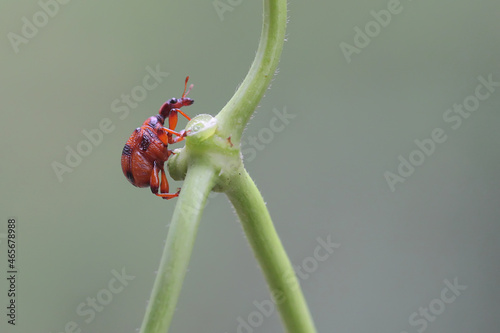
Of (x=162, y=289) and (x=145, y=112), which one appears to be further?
(x=145, y=112)

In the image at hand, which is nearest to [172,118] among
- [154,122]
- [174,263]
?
[154,122]

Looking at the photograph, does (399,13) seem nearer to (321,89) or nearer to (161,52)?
(321,89)

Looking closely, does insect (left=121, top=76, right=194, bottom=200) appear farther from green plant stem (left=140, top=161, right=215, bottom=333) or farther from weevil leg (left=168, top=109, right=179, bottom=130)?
green plant stem (left=140, top=161, right=215, bottom=333)

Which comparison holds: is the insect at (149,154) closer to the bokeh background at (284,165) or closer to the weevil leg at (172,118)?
the weevil leg at (172,118)

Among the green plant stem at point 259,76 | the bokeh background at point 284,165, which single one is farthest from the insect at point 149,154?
the bokeh background at point 284,165

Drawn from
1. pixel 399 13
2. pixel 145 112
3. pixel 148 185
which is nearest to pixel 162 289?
pixel 148 185

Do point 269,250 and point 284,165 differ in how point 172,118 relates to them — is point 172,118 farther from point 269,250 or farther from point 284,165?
point 284,165

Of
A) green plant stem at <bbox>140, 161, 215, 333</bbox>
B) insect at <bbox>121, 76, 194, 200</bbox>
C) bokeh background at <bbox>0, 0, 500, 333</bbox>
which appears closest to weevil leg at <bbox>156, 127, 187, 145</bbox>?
insect at <bbox>121, 76, 194, 200</bbox>
